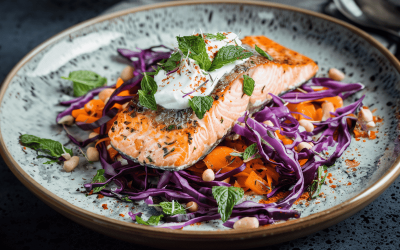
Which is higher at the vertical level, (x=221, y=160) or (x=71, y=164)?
(x=221, y=160)

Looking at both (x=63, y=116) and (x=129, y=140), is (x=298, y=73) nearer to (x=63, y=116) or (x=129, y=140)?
(x=129, y=140)

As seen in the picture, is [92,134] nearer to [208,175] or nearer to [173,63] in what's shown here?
[173,63]

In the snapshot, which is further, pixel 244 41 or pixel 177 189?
pixel 244 41

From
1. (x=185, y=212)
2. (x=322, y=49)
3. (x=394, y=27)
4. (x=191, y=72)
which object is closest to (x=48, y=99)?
(x=191, y=72)

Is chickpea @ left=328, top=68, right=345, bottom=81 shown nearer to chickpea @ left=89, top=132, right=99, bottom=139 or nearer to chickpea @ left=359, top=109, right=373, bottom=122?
chickpea @ left=359, top=109, right=373, bottom=122

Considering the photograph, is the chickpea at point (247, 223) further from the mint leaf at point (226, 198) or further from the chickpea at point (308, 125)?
the chickpea at point (308, 125)

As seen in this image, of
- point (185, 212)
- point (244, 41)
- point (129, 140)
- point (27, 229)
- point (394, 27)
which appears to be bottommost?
point (27, 229)

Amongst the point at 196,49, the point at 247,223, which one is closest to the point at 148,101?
the point at 196,49
